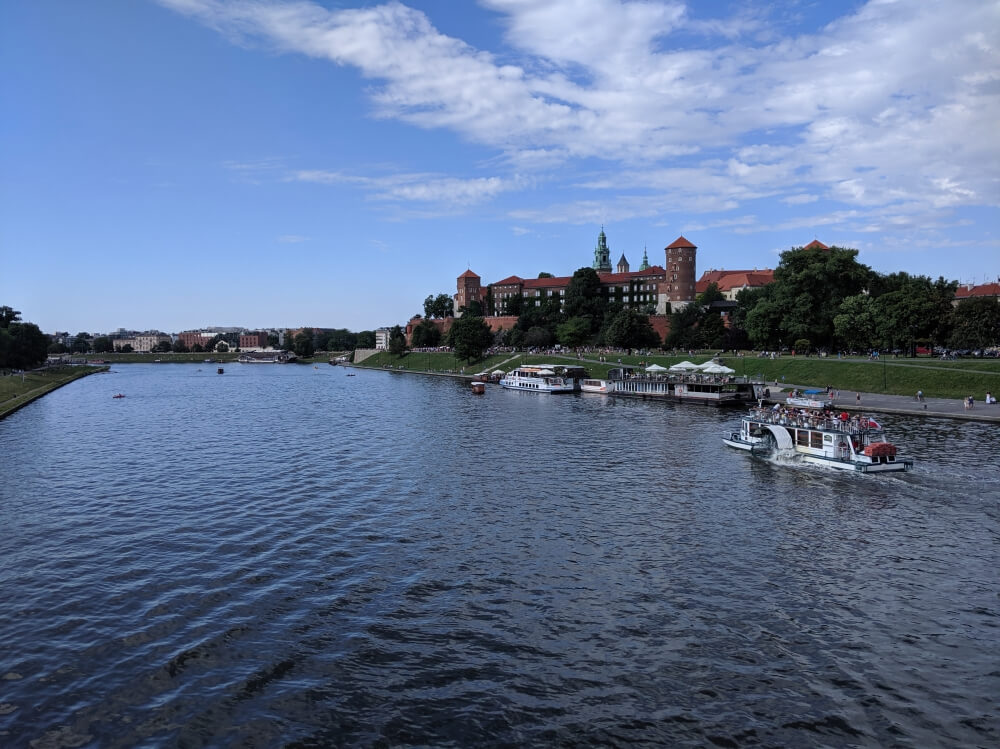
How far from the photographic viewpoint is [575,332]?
131 meters

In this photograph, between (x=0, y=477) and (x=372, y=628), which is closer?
(x=372, y=628)

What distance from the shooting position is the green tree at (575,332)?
430ft

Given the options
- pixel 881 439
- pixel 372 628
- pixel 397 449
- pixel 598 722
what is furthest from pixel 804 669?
pixel 397 449

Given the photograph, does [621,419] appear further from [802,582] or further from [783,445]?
[802,582]

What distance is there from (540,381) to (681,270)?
69.5 metres

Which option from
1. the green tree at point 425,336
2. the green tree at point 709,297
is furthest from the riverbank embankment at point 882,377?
the green tree at point 425,336

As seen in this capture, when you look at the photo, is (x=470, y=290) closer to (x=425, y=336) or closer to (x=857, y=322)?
(x=425, y=336)

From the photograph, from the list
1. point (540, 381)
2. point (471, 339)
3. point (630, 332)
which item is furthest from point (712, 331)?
point (471, 339)

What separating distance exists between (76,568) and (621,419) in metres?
43.9

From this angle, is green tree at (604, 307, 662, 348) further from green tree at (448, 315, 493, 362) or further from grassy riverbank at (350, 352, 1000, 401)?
green tree at (448, 315, 493, 362)

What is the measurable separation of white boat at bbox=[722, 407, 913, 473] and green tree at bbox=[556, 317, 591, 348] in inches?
3505

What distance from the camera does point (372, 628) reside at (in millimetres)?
16750

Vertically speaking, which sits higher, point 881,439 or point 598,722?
point 881,439

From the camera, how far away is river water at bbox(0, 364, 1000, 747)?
13055mm
